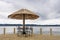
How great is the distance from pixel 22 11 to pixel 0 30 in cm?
734

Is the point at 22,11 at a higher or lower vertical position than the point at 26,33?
higher

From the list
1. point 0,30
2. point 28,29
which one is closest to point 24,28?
point 28,29

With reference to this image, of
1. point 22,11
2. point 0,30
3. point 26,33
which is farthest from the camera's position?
point 0,30

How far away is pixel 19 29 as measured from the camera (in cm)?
1520

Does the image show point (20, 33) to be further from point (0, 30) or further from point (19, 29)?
point (0, 30)

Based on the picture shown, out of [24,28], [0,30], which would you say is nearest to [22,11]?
[24,28]

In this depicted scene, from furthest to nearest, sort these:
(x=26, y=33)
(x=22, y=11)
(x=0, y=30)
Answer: (x=0, y=30) → (x=26, y=33) → (x=22, y=11)

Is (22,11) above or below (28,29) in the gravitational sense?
above

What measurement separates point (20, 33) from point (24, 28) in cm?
68

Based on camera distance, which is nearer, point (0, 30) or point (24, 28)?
point (24, 28)

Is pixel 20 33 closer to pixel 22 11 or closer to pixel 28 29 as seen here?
pixel 28 29

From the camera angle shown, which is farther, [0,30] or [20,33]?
[0,30]

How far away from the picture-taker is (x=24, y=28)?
1527cm

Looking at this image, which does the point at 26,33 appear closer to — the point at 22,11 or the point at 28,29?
the point at 28,29
